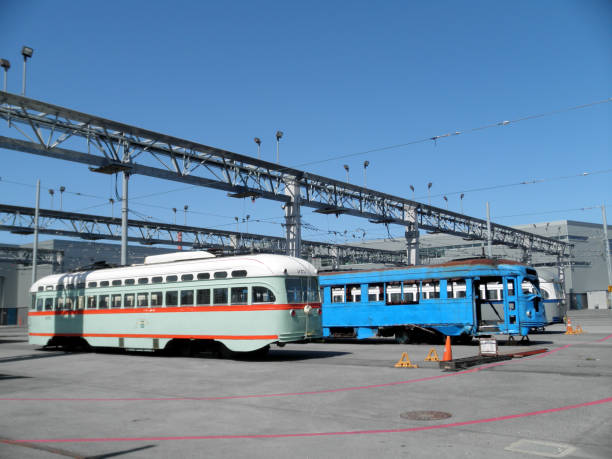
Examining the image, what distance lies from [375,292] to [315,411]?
52.2 ft

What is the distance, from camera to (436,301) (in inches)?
904

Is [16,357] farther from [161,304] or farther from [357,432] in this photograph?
[357,432]

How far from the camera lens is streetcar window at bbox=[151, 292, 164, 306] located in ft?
66.2

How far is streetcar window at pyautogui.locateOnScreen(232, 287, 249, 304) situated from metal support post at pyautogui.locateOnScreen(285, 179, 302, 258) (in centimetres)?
1503

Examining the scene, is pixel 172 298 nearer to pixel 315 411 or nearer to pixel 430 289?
pixel 430 289

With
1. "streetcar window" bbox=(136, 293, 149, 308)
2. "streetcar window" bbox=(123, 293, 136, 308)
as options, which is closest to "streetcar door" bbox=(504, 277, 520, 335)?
"streetcar window" bbox=(136, 293, 149, 308)

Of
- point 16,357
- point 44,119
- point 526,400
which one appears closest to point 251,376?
point 526,400

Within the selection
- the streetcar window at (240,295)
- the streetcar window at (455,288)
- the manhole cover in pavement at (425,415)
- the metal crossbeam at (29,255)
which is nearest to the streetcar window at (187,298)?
the streetcar window at (240,295)

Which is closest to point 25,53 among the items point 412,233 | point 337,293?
point 337,293

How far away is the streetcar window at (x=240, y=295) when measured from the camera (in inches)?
708

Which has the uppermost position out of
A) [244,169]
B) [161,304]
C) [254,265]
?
[244,169]

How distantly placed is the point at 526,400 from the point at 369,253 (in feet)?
237

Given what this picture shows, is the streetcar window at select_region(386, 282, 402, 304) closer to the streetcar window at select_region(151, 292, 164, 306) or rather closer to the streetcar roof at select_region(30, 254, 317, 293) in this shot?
the streetcar roof at select_region(30, 254, 317, 293)

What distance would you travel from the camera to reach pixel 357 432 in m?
7.70
